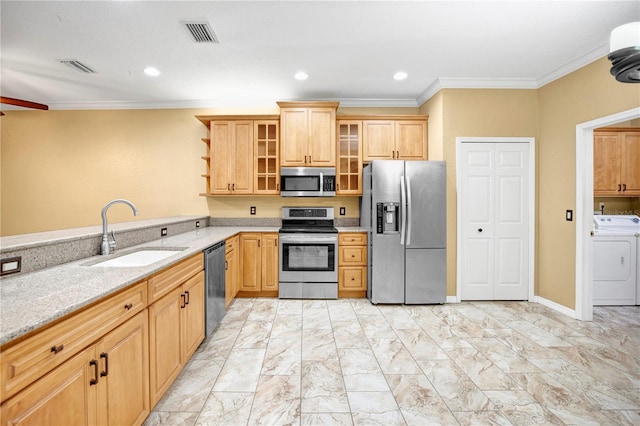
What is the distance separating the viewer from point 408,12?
2.36 m

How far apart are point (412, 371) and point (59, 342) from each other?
2.15 meters

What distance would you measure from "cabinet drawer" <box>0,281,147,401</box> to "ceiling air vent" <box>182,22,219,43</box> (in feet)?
7.31

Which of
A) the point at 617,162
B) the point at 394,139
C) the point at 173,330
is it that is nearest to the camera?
the point at 173,330

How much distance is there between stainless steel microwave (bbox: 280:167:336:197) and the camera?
162 inches

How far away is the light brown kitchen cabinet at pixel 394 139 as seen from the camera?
4211 millimetres

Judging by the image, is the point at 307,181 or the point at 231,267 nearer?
the point at 231,267

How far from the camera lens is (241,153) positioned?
13.8 feet

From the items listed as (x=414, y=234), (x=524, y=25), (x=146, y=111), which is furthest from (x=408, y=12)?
(x=146, y=111)

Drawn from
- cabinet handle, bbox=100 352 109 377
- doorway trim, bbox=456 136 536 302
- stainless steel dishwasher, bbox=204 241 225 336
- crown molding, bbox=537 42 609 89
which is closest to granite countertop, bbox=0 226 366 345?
cabinet handle, bbox=100 352 109 377

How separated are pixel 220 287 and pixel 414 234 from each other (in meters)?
2.32

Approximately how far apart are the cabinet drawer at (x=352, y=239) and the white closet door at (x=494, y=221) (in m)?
1.26

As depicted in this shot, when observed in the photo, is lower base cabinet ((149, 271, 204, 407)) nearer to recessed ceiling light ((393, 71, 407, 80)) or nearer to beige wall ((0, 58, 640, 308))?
beige wall ((0, 58, 640, 308))

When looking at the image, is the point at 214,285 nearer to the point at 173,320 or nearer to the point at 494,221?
the point at 173,320

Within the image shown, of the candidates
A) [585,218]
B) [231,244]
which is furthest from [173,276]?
[585,218]
